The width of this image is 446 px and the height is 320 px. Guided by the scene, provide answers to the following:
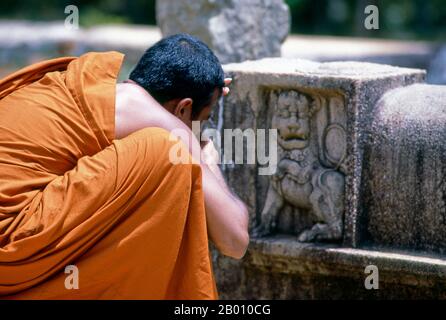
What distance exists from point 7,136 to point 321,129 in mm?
1211

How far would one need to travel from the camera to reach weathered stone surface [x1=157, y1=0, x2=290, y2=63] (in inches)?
207

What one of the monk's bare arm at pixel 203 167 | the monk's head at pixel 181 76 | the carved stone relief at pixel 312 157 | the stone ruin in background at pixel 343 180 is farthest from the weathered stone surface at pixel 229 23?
the monk's bare arm at pixel 203 167

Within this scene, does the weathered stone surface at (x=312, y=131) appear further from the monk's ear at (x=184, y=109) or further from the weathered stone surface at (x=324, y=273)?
the monk's ear at (x=184, y=109)

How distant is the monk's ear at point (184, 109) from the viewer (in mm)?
3252

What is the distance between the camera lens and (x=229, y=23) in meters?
5.28

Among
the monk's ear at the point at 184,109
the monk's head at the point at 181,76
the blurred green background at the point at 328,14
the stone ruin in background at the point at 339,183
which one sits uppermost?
the blurred green background at the point at 328,14

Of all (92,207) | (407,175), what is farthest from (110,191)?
(407,175)

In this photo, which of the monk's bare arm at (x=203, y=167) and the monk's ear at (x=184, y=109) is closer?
the monk's bare arm at (x=203, y=167)

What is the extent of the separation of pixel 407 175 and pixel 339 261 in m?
0.40

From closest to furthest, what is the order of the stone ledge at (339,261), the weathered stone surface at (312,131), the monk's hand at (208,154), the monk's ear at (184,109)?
the monk's ear at (184,109), the monk's hand at (208,154), the stone ledge at (339,261), the weathered stone surface at (312,131)

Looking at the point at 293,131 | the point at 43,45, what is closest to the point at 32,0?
the point at 43,45

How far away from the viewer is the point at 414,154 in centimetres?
355

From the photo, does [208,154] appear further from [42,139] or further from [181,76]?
[42,139]

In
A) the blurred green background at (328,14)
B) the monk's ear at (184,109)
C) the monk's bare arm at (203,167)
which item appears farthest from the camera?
the blurred green background at (328,14)
